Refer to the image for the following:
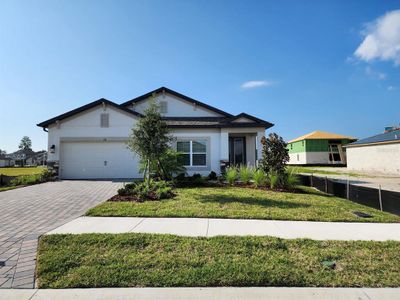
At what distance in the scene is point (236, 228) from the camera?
543 centimetres

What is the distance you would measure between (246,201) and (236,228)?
299 centimetres

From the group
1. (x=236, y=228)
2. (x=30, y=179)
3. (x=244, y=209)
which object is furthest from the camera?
(x=30, y=179)

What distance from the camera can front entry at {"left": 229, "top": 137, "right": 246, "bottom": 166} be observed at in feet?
60.8

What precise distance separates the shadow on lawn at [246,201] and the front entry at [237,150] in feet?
30.9

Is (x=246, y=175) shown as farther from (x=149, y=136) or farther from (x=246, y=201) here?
(x=149, y=136)

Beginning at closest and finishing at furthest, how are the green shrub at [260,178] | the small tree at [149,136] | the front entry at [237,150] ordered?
the small tree at [149,136] → the green shrub at [260,178] → the front entry at [237,150]

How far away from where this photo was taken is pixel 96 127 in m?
16.3

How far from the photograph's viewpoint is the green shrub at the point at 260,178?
11.6 metres

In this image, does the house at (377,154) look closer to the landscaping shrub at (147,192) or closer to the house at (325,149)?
the house at (325,149)

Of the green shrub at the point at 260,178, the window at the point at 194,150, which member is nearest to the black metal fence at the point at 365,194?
the green shrub at the point at 260,178

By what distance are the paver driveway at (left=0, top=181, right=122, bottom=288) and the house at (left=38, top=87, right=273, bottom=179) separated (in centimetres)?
583
